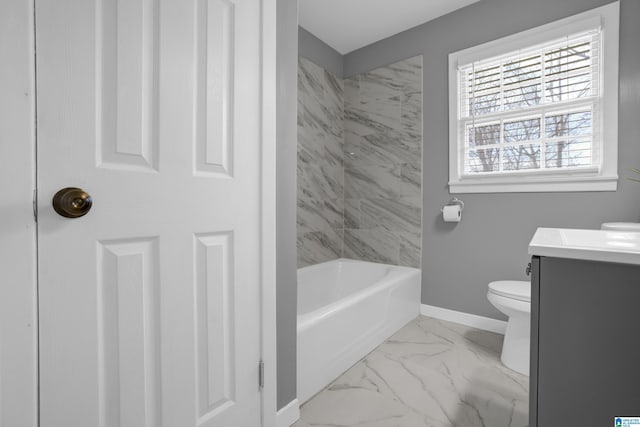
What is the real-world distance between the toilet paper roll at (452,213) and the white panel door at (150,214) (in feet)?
5.77

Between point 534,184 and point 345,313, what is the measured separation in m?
1.62

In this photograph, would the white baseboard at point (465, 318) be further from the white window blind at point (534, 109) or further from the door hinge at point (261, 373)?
the door hinge at point (261, 373)

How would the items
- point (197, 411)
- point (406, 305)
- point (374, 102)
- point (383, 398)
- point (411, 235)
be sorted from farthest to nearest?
point (374, 102) < point (411, 235) < point (406, 305) < point (383, 398) < point (197, 411)

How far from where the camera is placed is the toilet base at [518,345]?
1.74 meters

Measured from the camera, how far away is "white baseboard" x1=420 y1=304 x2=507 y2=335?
228 cm

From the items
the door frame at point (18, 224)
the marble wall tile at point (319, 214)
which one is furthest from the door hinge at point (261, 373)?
the marble wall tile at point (319, 214)

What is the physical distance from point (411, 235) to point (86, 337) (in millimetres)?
2399

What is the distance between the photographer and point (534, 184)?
6.98 feet

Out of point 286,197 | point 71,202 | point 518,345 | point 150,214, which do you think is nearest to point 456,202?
point 518,345

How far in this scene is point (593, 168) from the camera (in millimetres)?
1923

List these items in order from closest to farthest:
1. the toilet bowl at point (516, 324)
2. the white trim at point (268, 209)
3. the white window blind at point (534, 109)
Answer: the white trim at point (268, 209) < the toilet bowl at point (516, 324) < the white window blind at point (534, 109)

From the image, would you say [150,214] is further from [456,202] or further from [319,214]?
[456,202]

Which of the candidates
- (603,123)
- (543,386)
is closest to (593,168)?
(603,123)

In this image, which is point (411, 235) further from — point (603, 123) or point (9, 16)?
point (9, 16)
